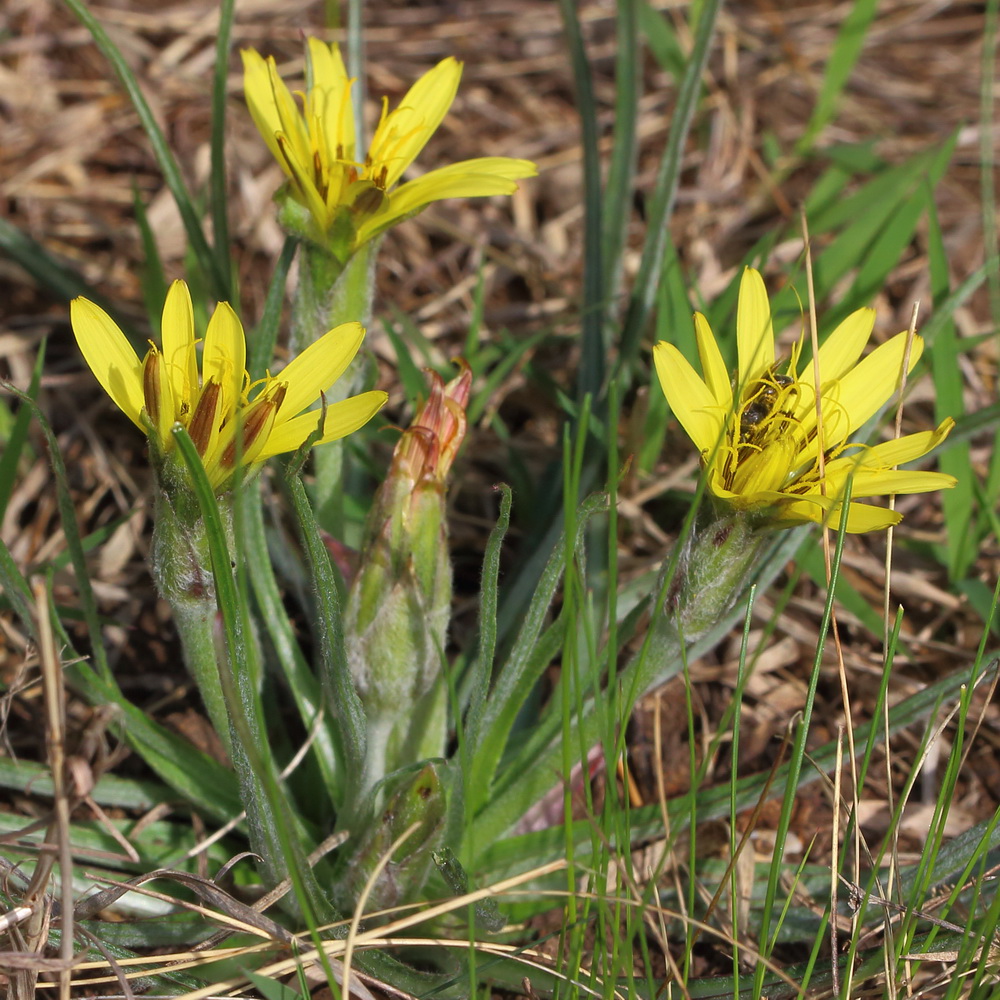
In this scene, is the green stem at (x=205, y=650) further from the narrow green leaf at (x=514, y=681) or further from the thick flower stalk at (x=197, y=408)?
the narrow green leaf at (x=514, y=681)

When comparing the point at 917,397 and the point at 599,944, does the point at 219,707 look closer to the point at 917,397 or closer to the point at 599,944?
the point at 599,944

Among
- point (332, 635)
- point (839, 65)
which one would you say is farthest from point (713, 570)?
point (839, 65)

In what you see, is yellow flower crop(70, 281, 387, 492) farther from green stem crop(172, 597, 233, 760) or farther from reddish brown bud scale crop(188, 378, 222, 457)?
green stem crop(172, 597, 233, 760)

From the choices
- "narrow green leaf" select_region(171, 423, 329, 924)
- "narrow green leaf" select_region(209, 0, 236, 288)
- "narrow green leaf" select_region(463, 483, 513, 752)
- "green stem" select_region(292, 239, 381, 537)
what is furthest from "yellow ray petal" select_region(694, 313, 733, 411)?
"narrow green leaf" select_region(209, 0, 236, 288)

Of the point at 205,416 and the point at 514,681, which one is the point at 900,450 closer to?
the point at 514,681

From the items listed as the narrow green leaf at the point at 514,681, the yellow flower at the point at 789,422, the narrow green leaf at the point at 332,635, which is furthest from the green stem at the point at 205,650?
the yellow flower at the point at 789,422
